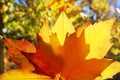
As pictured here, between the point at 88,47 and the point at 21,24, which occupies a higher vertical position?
the point at 88,47

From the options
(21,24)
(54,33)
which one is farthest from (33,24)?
(54,33)

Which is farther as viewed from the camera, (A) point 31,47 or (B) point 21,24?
(B) point 21,24

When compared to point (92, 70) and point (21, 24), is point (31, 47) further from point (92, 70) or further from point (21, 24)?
point (21, 24)

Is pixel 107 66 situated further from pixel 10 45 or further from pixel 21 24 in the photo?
pixel 21 24

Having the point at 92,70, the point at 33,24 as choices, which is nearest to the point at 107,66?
the point at 92,70

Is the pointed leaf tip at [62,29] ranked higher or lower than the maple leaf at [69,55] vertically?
higher

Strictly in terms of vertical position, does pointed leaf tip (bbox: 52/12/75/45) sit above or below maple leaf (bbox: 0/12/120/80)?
above
